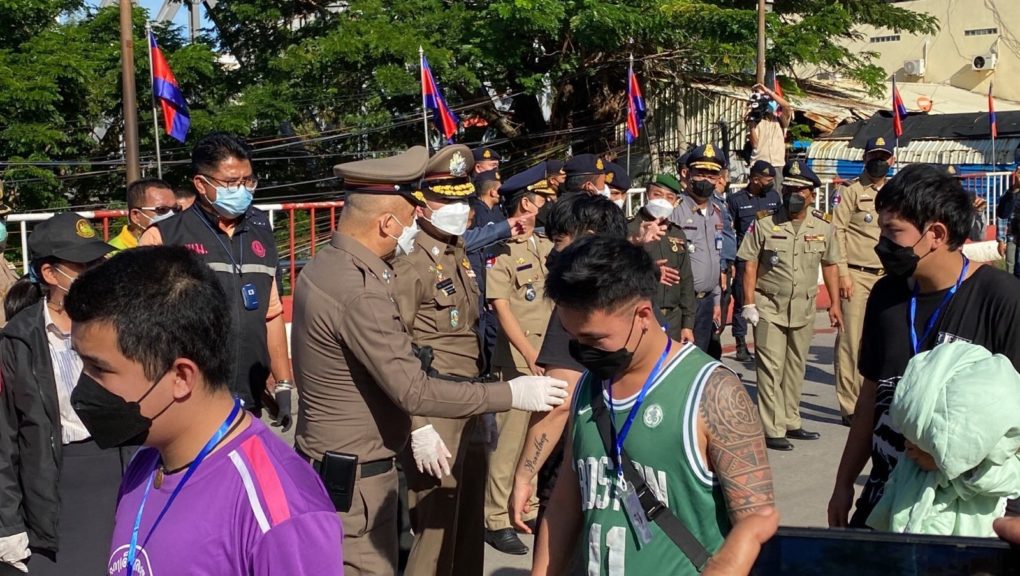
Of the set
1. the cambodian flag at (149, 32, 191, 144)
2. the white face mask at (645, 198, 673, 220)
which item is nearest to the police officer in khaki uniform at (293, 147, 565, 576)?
the white face mask at (645, 198, 673, 220)

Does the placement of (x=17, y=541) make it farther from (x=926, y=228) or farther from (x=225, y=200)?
(x=926, y=228)

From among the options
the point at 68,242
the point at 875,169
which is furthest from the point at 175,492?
the point at 875,169

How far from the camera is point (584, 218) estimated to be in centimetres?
471

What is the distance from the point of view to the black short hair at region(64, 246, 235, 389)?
1.98 metres

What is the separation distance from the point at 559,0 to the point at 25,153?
973 centimetres

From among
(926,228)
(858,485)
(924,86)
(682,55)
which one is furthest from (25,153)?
(924,86)

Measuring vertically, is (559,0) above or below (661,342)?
above

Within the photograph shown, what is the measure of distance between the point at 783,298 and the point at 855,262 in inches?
35.3

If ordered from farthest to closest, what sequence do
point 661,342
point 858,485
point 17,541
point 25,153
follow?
point 25,153, point 858,485, point 17,541, point 661,342

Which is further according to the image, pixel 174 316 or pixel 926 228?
pixel 926 228

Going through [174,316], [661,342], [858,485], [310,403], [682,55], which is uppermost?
[682,55]

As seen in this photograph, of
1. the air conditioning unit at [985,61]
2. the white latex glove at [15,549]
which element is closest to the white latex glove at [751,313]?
the white latex glove at [15,549]

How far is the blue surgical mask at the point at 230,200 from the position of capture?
4.80 meters

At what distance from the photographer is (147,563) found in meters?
1.95
